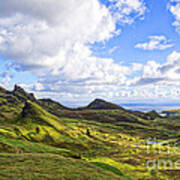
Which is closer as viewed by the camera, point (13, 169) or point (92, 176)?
point (13, 169)

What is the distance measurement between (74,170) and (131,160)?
9114 cm

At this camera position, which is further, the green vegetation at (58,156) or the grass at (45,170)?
the green vegetation at (58,156)

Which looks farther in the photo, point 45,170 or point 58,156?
point 58,156

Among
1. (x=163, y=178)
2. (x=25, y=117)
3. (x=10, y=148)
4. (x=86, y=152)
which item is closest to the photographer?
(x=10, y=148)

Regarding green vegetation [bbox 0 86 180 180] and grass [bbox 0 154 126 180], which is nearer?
grass [bbox 0 154 126 180]

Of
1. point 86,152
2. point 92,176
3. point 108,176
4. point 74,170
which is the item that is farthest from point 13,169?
point 86,152

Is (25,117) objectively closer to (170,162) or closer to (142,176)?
(142,176)

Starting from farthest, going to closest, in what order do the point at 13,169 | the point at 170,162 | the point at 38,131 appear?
the point at 38,131
the point at 170,162
the point at 13,169

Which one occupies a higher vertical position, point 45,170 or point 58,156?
point 45,170

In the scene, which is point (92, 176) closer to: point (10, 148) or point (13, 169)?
point (13, 169)

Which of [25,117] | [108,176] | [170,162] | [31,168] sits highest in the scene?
[25,117]

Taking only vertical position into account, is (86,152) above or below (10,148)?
below

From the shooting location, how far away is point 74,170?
136ft

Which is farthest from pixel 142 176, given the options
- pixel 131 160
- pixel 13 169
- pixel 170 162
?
pixel 13 169
